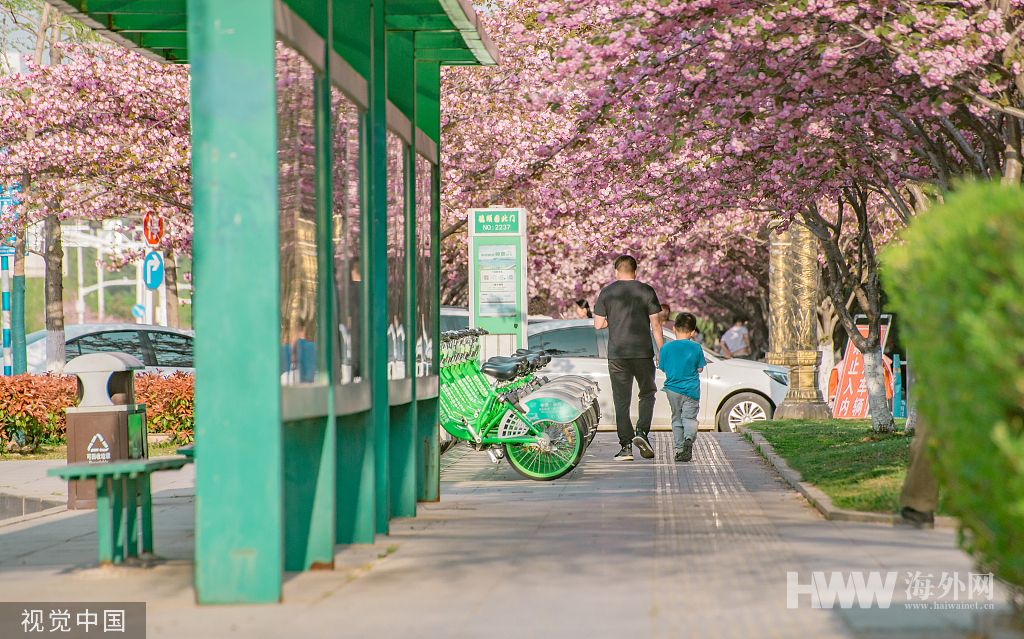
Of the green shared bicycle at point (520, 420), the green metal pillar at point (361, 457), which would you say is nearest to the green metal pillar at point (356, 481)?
the green metal pillar at point (361, 457)

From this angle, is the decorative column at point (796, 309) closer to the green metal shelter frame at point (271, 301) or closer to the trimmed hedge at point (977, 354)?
the green metal shelter frame at point (271, 301)

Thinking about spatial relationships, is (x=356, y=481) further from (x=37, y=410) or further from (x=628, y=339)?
(x=37, y=410)

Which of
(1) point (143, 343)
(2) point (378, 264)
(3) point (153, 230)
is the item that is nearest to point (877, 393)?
(2) point (378, 264)

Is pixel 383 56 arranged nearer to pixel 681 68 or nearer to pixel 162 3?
pixel 162 3

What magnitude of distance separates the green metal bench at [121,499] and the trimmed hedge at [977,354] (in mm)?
4191

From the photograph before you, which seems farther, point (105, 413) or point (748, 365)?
point (748, 365)

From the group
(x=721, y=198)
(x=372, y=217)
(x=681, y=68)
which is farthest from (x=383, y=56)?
(x=721, y=198)

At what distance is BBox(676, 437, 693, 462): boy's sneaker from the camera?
14.4 m

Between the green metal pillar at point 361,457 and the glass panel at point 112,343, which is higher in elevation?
the glass panel at point 112,343

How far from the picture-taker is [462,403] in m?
13.2

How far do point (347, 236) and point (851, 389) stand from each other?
16896 mm

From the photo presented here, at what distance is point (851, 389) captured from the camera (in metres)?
23.8

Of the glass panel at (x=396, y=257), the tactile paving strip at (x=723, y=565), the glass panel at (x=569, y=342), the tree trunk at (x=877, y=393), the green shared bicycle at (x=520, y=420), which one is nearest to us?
the tactile paving strip at (x=723, y=565)

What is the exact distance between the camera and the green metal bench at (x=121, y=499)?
295 inches
